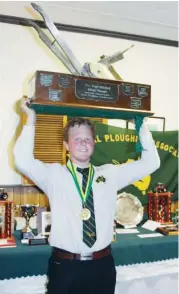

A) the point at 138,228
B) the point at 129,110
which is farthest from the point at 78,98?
the point at 138,228

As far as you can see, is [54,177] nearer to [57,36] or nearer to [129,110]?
[129,110]

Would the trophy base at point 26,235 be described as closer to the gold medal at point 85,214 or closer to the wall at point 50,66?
the wall at point 50,66

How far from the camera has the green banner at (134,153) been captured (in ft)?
9.68

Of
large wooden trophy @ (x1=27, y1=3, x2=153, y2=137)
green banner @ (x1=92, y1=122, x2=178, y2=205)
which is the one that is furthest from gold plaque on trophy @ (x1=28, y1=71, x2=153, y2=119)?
green banner @ (x1=92, y1=122, x2=178, y2=205)

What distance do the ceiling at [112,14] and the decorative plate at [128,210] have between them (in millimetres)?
1728

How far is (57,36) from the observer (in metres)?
1.71

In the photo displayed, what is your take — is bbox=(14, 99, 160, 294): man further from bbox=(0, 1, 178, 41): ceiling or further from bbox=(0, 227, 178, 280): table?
bbox=(0, 1, 178, 41): ceiling

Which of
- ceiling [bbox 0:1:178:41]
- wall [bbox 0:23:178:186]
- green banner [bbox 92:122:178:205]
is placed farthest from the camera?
green banner [bbox 92:122:178:205]

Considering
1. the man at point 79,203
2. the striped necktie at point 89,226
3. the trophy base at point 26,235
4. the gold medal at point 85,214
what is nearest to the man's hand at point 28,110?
the man at point 79,203

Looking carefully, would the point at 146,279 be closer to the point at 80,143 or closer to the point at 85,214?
the point at 85,214

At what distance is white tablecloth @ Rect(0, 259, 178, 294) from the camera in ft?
7.39

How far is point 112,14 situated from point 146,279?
2.40m

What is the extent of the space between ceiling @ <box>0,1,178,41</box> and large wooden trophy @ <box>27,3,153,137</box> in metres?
1.12

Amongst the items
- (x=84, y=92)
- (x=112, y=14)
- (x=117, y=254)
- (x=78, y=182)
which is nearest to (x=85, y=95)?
(x=84, y=92)
